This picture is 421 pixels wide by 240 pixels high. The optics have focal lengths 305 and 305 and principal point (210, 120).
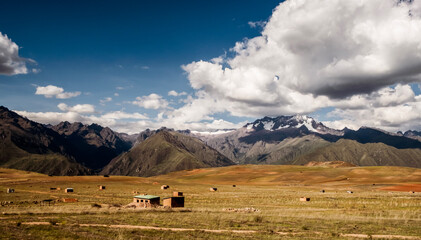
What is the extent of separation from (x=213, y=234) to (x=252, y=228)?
18.9 feet

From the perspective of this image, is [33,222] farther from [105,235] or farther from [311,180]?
[311,180]

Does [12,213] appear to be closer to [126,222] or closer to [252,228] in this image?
[126,222]

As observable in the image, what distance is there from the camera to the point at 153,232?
97.7 feet

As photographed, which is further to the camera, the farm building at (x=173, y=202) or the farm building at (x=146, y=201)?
the farm building at (x=173, y=202)

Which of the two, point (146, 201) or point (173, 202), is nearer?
point (146, 201)

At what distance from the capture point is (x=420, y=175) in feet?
557

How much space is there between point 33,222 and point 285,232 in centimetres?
2774

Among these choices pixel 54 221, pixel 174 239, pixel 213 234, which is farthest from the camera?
pixel 54 221

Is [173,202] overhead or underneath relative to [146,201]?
underneath

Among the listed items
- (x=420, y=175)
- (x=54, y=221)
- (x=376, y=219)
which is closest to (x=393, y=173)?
(x=420, y=175)

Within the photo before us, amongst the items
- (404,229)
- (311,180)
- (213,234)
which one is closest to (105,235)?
(213,234)

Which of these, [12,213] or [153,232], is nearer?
[153,232]

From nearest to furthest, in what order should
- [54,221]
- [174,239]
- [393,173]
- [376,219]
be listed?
1. [174,239]
2. [54,221]
3. [376,219]
4. [393,173]

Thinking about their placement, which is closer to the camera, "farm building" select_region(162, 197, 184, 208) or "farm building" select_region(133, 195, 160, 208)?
"farm building" select_region(133, 195, 160, 208)
